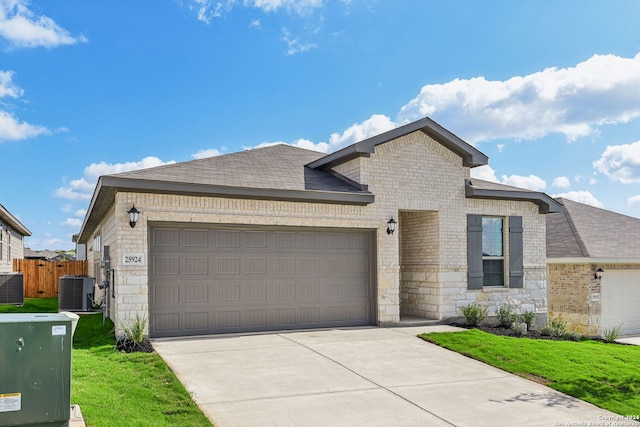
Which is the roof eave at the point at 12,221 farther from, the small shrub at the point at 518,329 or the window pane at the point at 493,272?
the small shrub at the point at 518,329

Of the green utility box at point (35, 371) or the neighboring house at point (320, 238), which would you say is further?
the neighboring house at point (320, 238)

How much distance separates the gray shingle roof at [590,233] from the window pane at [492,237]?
470 centimetres

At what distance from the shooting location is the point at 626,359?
10.2m

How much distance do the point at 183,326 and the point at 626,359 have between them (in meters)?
8.44

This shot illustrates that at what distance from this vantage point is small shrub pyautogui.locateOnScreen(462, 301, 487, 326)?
13586mm

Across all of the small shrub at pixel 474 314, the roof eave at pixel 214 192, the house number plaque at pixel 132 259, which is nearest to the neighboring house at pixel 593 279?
the small shrub at pixel 474 314

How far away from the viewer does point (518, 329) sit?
534 inches

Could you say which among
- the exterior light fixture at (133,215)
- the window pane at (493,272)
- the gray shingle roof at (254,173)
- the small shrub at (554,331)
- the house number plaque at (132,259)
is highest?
the gray shingle roof at (254,173)

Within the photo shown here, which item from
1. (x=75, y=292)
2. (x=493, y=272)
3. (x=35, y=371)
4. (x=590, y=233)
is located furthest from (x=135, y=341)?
(x=590, y=233)

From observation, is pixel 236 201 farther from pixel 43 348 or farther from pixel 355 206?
pixel 43 348

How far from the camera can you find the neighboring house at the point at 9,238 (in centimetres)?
2118

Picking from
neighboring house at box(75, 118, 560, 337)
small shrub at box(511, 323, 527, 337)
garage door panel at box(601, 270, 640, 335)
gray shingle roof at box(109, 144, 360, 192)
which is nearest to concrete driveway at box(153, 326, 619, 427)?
neighboring house at box(75, 118, 560, 337)

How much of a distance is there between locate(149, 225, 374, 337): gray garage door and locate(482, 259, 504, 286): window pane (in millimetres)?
3484

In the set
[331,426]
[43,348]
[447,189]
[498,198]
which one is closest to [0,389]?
[43,348]
